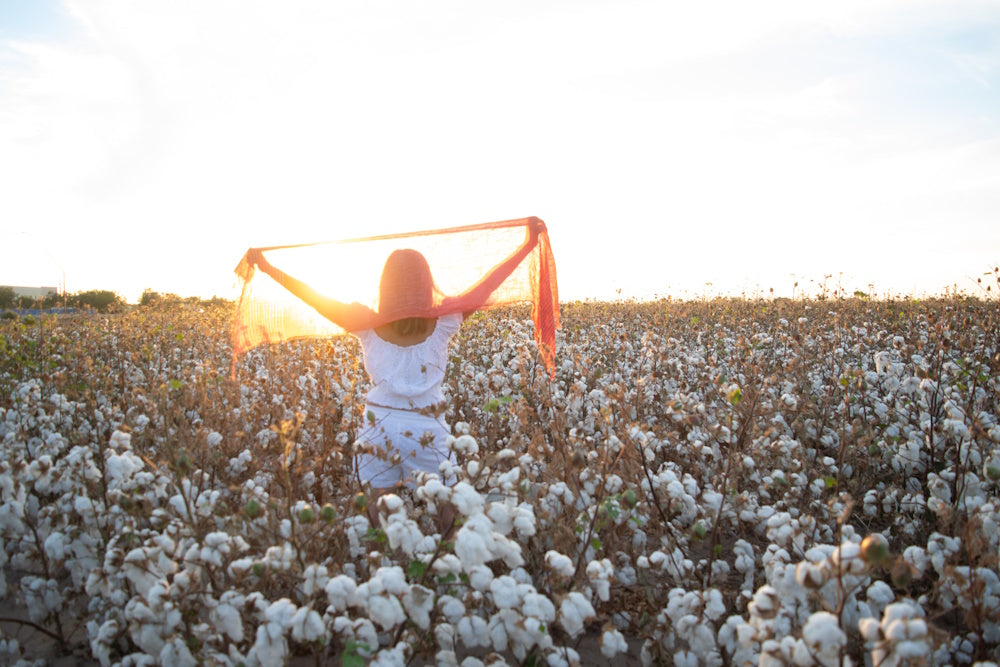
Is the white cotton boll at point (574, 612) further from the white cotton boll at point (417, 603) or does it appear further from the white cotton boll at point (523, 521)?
the white cotton boll at point (417, 603)

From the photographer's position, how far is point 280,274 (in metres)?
3.80

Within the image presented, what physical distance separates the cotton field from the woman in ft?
0.65

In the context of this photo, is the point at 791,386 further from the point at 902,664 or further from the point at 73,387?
the point at 73,387

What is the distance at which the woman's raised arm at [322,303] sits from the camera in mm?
3488

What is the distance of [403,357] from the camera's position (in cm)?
341

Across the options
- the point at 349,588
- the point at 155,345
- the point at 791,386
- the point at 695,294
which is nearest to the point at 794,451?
the point at 791,386

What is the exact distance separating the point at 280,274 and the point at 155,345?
5.19 metres

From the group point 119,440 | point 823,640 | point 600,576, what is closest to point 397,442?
point 119,440

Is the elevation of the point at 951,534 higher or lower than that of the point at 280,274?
lower

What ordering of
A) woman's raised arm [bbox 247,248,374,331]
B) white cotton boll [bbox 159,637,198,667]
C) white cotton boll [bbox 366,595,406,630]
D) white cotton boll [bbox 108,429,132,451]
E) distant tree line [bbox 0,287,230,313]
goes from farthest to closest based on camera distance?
distant tree line [bbox 0,287,230,313] < woman's raised arm [bbox 247,248,374,331] < white cotton boll [bbox 108,429,132,451] < white cotton boll [bbox 159,637,198,667] < white cotton boll [bbox 366,595,406,630]

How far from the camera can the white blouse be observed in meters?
3.35

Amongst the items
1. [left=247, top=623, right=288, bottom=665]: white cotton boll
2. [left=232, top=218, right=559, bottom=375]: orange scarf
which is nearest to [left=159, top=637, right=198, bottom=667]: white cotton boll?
[left=247, top=623, right=288, bottom=665]: white cotton boll

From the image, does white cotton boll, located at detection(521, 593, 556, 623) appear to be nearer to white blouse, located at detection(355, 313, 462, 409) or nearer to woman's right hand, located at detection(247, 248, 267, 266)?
white blouse, located at detection(355, 313, 462, 409)

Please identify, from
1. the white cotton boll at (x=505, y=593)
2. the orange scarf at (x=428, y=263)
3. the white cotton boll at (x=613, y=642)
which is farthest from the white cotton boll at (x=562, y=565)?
the orange scarf at (x=428, y=263)
